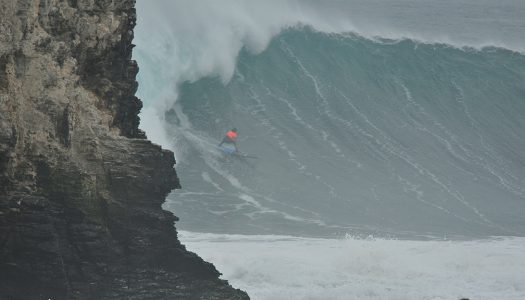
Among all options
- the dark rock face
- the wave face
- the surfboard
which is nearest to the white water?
the wave face

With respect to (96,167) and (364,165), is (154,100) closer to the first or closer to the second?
(364,165)

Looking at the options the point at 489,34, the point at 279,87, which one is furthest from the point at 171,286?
the point at 489,34

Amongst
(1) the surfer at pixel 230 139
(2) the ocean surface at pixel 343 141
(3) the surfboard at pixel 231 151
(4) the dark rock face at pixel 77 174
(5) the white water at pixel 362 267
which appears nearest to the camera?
(4) the dark rock face at pixel 77 174

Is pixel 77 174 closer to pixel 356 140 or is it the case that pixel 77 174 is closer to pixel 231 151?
pixel 231 151

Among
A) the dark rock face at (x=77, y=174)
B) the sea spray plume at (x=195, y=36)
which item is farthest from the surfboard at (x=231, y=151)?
the dark rock face at (x=77, y=174)

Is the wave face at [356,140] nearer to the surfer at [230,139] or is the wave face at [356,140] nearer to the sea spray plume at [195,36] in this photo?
the surfer at [230,139]
